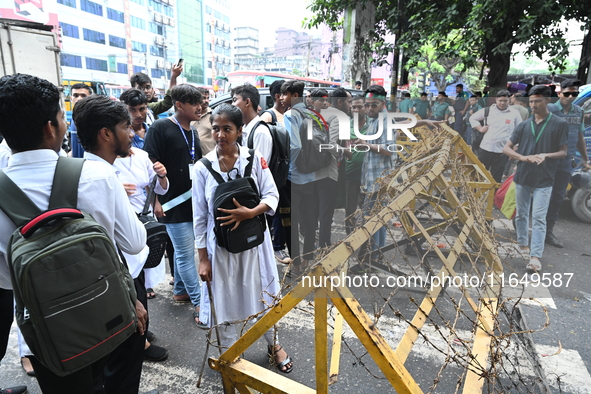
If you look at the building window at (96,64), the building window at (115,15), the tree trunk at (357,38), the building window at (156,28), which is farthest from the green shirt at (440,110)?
the building window at (156,28)

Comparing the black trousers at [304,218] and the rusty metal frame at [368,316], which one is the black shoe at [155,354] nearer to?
the rusty metal frame at [368,316]

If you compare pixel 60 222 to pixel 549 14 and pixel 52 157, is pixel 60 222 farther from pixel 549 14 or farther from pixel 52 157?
pixel 549 14

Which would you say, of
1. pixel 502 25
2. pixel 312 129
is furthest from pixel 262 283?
pixel 502 25

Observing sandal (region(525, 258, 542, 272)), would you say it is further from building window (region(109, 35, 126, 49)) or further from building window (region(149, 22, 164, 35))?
building window (region(149, 22, 164, 35))

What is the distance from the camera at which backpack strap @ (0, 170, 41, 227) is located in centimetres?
127

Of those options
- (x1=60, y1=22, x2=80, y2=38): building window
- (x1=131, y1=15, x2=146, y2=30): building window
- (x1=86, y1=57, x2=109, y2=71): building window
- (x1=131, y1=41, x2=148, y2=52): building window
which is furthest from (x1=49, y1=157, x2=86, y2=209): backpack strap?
(x1=131, y1=15, x2=146, y2=30): building window

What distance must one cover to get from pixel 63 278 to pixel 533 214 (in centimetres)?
256

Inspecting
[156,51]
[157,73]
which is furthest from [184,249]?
[156,51]

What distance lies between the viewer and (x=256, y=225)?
223 cm

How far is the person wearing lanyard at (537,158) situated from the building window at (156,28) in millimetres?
56424

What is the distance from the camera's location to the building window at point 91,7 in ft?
Answer: 123

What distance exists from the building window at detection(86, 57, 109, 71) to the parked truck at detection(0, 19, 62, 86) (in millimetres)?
35205

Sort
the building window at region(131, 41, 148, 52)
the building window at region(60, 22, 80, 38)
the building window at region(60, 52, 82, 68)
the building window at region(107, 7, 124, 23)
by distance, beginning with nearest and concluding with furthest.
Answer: the building window at region(60, 52, 82, 68), the building window at region(60, 22, 80, 38), the building window at region(107, 7, 124, 23), the building window at region(131, 41, 148, 52)

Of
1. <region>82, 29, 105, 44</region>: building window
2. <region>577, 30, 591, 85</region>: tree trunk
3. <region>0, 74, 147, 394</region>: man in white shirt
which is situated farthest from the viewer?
<region>82, 29, 105, 44</region>: building window
